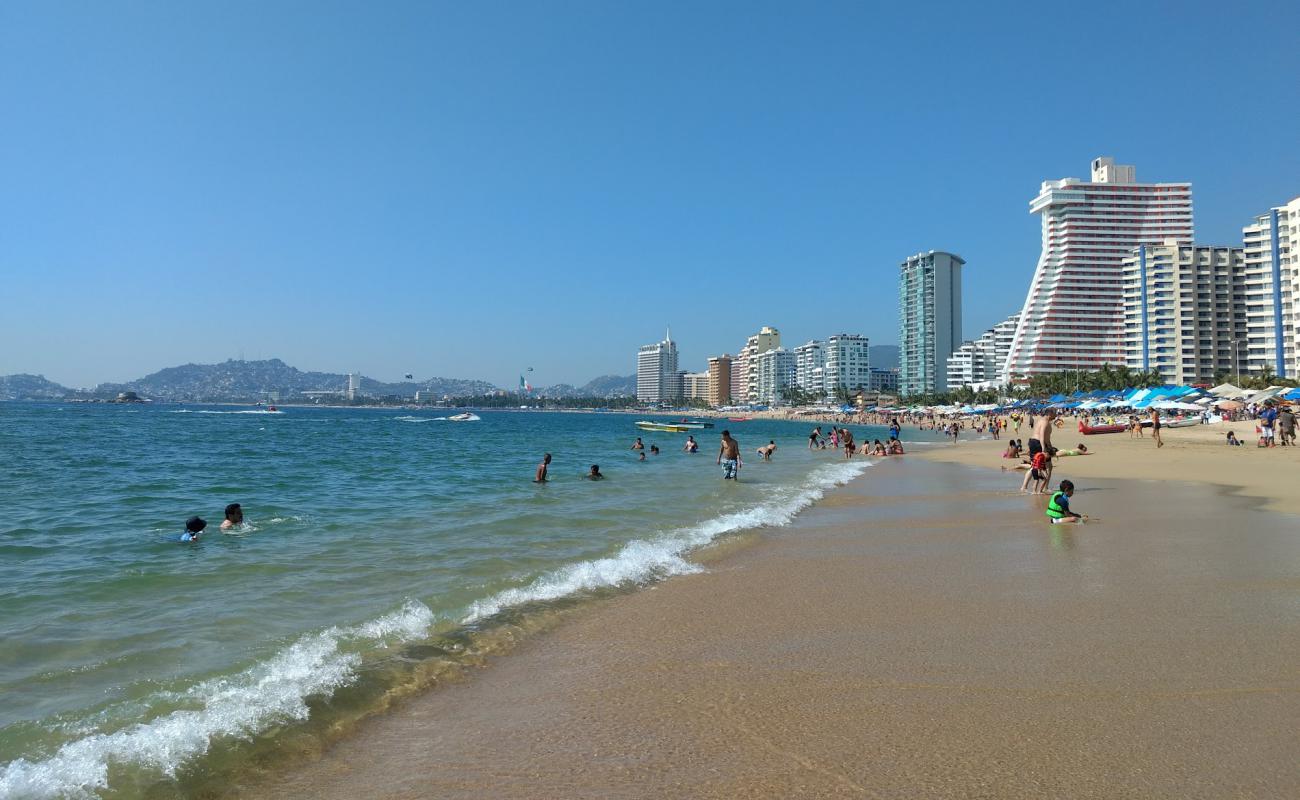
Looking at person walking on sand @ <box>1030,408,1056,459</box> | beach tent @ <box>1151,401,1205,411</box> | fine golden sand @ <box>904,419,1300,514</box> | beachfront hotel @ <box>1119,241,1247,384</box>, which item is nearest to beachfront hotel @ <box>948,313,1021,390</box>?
beachfront hotel @ <box>1119,241,1247,384</box>

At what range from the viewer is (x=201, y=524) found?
1139 centimetres

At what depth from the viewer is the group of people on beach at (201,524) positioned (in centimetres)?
1136

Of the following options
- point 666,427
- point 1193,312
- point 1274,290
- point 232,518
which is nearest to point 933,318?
point 1193,312

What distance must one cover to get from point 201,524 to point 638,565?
277 inches

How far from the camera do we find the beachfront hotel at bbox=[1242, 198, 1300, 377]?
9075 cm

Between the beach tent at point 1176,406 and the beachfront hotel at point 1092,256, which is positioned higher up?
the beachfront hotel at point 1092,256

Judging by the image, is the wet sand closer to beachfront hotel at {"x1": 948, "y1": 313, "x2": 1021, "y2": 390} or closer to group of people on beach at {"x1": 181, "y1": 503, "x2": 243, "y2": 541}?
group of people on beach at {"x1": 181, "y1": 503, "x2": 243, "y2": 541}

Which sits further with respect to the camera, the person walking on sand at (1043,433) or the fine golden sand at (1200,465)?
the person walking on sand at (1043,433)

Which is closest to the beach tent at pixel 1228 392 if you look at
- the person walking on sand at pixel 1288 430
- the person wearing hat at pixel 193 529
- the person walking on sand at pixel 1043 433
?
the person walking on sand at pixel 1288 430

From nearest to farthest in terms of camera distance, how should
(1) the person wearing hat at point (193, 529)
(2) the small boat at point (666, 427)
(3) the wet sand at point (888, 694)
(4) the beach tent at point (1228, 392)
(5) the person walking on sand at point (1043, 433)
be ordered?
(3) the wet sand at point (888, 694), (1) the person wearing hat at point (193, 529), (5) the person walking on sand at point (1043, 433), (4) the beach tent at point (1228, 392), (2) the small boat at point (666, 427)

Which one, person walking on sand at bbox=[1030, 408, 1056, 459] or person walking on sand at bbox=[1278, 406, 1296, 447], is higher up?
person walking on sand at bbox=[1030, 408, 1056, 459]

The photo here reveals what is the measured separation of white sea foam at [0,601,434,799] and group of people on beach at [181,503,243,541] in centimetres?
644

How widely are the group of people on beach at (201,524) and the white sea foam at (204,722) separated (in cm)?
644

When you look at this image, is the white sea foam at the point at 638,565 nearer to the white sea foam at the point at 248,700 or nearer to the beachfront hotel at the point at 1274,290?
the white sea foam at the point at 248,700
